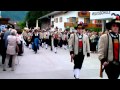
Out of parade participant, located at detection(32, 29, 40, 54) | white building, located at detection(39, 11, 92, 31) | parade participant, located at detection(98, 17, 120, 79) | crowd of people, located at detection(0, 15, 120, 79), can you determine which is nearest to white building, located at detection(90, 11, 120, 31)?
parade participant, located at detection(32, 29, 40, 54)

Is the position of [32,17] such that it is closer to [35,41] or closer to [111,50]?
[35,41]

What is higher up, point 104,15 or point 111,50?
point 104,15

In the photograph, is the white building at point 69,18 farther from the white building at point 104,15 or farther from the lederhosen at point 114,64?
the lederhosen at point 114,64

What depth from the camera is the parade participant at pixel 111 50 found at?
5329 mm

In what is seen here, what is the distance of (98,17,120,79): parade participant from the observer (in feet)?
17.5

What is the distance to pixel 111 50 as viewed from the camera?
5402 millimetres

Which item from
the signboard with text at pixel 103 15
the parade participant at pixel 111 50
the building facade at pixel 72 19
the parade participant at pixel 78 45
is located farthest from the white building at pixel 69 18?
the parade participant at pixel 111 50

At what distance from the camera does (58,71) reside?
10570 millimetres

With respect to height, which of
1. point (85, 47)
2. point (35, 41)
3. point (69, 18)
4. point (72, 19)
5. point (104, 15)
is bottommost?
point (35, 41)

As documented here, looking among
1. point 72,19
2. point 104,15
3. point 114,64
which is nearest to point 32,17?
Answer: point 72,19

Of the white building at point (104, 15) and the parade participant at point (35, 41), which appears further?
the white building at point (104, 15)

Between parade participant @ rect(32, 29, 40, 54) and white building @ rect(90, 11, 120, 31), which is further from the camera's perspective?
white building @ rect(90, 11, 120, 31)

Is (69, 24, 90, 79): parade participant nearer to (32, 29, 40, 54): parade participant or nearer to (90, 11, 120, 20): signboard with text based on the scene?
(32, 29, 40, 54): parade participant
